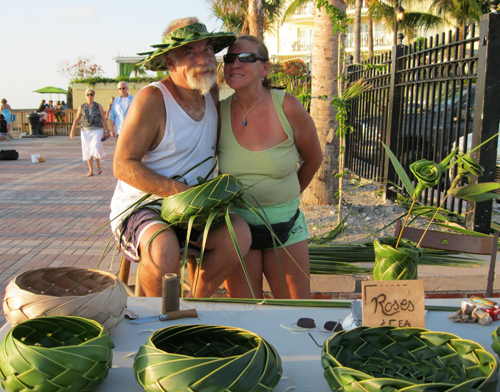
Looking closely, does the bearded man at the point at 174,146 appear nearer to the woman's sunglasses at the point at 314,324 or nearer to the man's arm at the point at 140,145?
the man's arm at the point at 140,145

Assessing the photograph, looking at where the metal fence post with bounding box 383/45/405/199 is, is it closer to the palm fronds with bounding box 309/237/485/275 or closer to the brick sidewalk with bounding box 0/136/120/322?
the palm fronds with bounding box 309/237/485/275

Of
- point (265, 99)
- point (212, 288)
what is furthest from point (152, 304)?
point (265, 99)

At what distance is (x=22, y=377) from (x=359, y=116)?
7.18 metres

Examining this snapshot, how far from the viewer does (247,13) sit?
45.1 feet

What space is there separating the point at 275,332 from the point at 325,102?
171 inches

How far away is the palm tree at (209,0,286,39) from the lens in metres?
12.1

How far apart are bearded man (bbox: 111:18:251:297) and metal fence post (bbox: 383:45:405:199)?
11.6 feet

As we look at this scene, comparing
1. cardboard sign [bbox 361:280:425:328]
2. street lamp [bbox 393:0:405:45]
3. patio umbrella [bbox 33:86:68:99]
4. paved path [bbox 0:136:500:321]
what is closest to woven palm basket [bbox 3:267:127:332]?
cardboard sign [bbox 361:280:425:328]

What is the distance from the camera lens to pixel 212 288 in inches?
94.3

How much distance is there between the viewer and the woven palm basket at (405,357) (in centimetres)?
113

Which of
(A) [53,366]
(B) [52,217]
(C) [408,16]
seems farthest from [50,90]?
(A) [53,366]

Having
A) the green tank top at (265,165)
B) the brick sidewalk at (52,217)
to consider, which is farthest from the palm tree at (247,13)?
the green tank top at (265,165)

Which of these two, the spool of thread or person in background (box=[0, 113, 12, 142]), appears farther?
person in background (box=[0, 113, 12, 142])

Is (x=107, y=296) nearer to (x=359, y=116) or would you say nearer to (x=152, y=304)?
(x=152, y=304)
